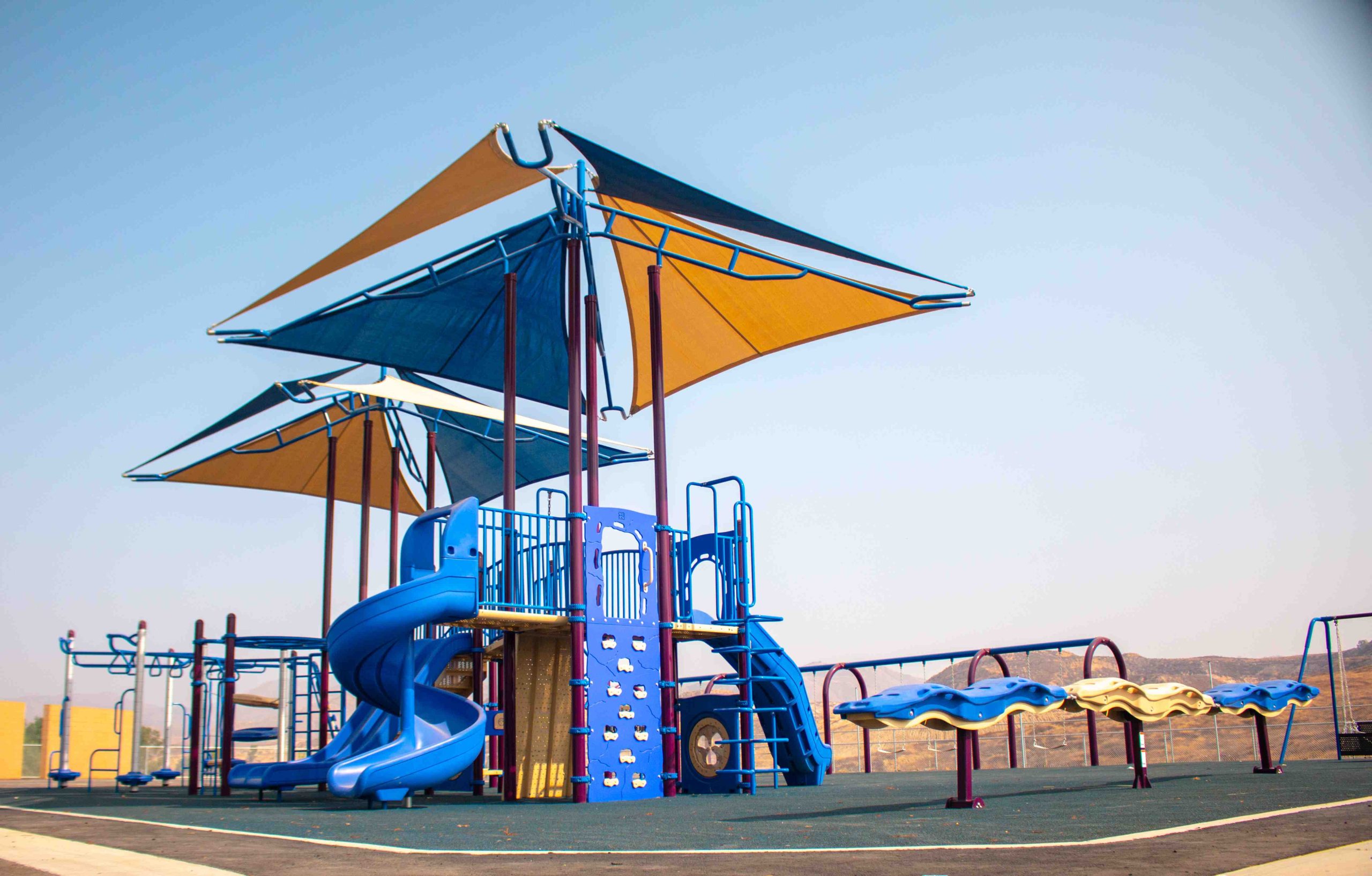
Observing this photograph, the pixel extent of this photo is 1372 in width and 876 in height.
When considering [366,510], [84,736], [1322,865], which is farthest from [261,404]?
[84,736]

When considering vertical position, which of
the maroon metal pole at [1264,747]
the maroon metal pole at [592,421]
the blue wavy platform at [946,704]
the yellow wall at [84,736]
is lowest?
the yellow wall at [84,736]

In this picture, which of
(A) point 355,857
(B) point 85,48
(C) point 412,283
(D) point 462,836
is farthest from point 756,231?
(A) point 355,857

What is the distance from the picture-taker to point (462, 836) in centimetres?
682

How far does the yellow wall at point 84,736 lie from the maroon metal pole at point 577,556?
2428cm

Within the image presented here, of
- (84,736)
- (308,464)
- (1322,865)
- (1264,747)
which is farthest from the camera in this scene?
(84,736)

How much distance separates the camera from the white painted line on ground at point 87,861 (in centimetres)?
505

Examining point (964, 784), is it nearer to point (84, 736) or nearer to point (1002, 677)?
point (1002, 677)

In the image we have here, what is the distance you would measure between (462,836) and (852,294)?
940 cm

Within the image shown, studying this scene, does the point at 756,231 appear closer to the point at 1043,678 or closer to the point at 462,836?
the point at 462,836

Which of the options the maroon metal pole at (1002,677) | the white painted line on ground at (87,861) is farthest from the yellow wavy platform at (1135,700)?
the white painted line on ground at (87,861)

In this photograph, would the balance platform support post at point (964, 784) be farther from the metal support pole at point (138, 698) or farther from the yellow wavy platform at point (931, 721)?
the metal support pole at point (138, 698)

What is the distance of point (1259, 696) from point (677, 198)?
26.5ft

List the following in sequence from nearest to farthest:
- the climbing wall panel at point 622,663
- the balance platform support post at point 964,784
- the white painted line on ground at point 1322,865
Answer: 1. the white painted line on ground at point 1322,865
2. the balance platform support post at point 964,784
3. the climbing wall panel at point 622,663

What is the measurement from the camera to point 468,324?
1617cm
